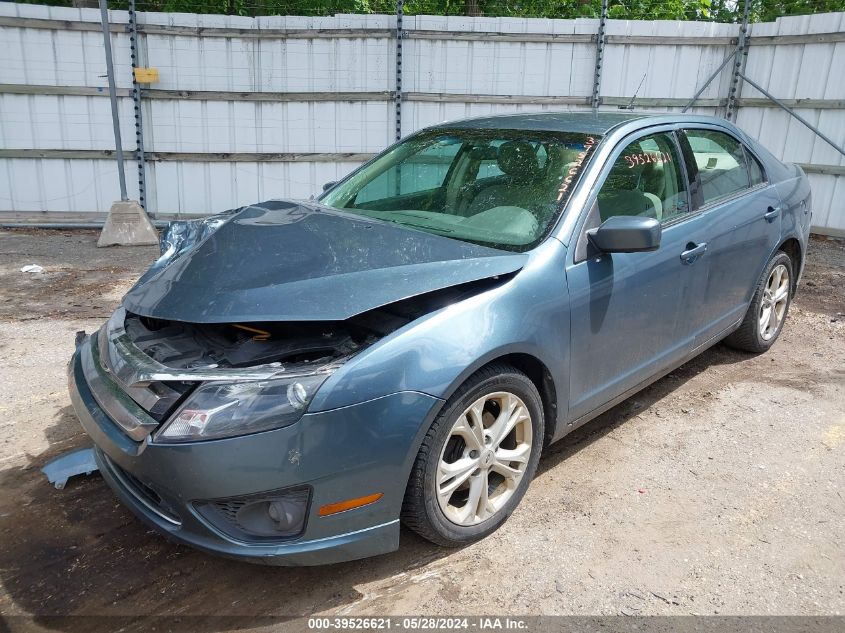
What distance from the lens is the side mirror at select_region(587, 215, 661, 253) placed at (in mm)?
2893

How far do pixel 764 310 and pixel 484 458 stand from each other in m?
2.95

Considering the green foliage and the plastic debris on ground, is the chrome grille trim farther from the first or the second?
the green foliage

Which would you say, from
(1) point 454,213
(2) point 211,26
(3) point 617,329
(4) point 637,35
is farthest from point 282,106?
(3) point 617,329

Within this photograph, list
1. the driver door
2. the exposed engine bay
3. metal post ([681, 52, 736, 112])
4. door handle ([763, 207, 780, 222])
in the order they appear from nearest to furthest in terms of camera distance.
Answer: the exposed engine bay → the driver door → door handle ([763, 207, 780, 222]) → metal post ([681, 52, 736, 112])

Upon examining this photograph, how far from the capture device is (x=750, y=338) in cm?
469

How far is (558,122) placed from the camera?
143 inches

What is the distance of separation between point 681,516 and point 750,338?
6.98 ft

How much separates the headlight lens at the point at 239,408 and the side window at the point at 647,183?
1.68 metres

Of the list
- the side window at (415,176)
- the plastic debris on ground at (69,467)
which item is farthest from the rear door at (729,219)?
the plastic debris on ground at (69,467)

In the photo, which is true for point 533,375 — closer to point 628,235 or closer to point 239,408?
point 628,235

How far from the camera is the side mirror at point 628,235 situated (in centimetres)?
289

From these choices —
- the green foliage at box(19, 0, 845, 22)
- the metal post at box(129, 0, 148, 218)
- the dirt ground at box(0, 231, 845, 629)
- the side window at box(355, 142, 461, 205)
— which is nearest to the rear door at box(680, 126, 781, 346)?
the dirt ground at box(0, 231, 845, 629)

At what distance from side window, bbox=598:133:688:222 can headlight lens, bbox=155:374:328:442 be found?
66.0 inches

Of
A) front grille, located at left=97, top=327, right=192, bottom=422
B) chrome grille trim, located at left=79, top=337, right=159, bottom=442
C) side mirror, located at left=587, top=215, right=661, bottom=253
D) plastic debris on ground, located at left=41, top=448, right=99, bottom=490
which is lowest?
plastic debris on ground, located at left=41, top=448, right=99, bottom=490
